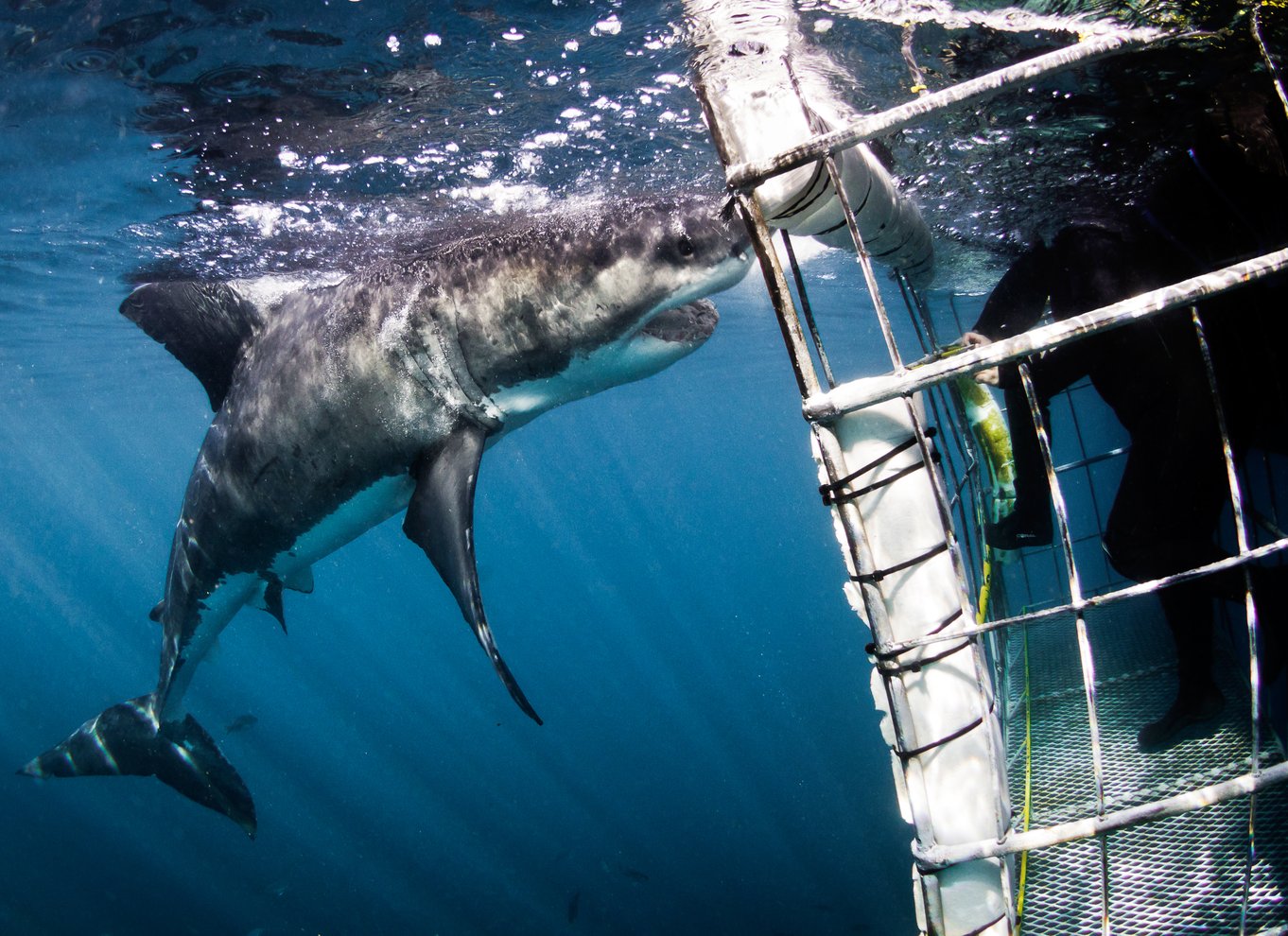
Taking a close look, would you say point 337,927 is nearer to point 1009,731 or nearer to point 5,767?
point 1009,731

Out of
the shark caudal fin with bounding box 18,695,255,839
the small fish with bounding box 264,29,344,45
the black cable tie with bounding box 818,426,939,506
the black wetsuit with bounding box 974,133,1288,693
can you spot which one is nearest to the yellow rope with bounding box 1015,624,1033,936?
the black wetsuit with bounding box 974,133,1288,693

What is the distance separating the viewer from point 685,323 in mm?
3686

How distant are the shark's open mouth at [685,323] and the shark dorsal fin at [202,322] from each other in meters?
3.01

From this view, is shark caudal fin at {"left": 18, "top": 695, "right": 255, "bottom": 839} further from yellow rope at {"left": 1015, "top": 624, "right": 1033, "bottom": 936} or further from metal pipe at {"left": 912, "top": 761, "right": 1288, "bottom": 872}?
metal pipe at {"left": 912, "top": 761, "right": 1288, "bottom": 872}

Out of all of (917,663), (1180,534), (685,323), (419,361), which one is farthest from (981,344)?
(419,361)

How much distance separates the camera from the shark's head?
10.6 feet

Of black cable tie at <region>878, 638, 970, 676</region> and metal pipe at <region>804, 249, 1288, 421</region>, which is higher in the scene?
metal pipe at <region>804, 249, 1288, 421</region>

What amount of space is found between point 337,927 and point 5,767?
140ft

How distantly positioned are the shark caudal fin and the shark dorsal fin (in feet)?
13.2

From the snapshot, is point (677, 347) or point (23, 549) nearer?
point (677, 347)

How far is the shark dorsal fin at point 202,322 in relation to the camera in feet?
15.8

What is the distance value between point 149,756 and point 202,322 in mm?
4861

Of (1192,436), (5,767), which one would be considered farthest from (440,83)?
(5,767)

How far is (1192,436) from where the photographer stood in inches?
120
